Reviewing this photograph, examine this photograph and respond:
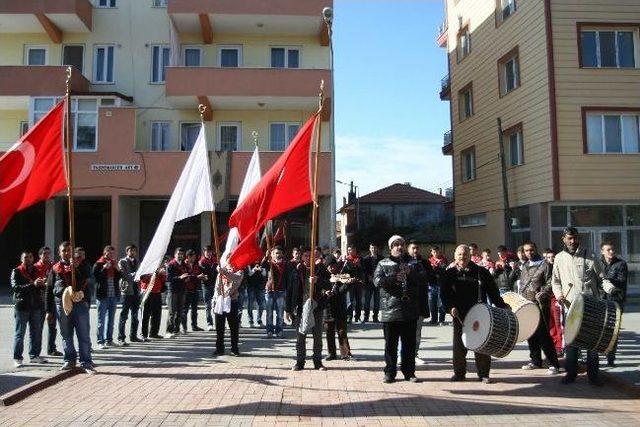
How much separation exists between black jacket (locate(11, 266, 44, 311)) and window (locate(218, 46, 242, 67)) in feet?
60.4

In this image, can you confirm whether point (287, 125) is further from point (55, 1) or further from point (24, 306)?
point (24, 306)

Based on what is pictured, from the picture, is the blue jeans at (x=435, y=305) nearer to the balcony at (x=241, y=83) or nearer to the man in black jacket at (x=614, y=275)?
the man in black jacket at (x=614, y=275)

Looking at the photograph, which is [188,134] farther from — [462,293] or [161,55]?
[462,293]

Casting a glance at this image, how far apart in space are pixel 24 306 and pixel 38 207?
20.4 metres

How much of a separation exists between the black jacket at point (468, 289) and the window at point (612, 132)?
15.2 metres

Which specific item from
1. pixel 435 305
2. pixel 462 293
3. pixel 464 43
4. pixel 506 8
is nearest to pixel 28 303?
pixel 462 293

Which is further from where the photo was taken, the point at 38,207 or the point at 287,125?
the point at 38,207

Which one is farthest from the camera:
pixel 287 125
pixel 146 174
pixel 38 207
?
pixel 38 207

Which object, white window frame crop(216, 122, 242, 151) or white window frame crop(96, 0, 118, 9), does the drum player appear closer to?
white window frame crop(216, 122, 242, 151)

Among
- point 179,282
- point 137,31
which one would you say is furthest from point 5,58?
point 179,282

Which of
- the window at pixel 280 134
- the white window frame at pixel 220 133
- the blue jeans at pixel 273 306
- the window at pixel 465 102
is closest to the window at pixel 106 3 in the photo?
the white window frame at pixel 220 133

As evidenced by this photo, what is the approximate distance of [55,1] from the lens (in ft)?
80.8

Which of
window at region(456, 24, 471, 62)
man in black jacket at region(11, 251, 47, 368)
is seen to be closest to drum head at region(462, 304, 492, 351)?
man in black jacket at region(11, 251, 47, 368)

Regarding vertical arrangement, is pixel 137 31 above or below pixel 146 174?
above
